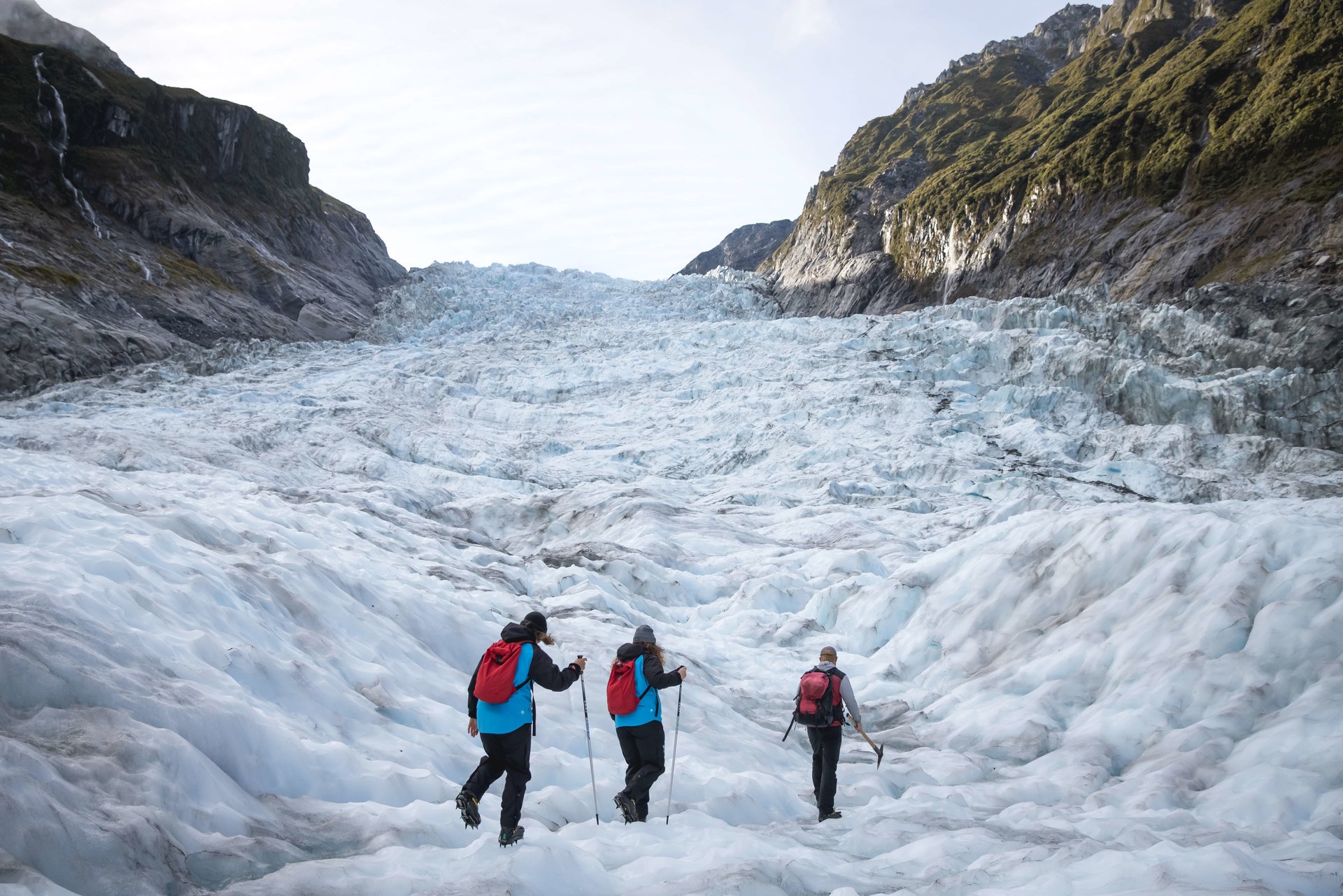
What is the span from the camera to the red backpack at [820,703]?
7.33m

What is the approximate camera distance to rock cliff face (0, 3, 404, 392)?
3412 cm

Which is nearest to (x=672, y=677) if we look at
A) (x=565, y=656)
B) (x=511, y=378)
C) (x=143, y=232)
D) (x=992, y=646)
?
(x=565, y=656)

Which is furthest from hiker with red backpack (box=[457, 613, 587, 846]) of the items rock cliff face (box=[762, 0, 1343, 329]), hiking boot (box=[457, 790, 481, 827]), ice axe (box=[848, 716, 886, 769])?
rock cliff face (box=[762, 0, 1343, 329])

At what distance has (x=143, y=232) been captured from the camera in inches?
1957

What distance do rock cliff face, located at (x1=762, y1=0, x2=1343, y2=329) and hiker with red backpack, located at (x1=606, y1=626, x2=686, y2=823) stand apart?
103ft

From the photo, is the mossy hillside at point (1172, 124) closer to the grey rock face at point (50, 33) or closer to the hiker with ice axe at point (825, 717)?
the hiker with ice axe at point (825, 717)

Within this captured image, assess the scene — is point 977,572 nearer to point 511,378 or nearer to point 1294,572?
point 1294,572

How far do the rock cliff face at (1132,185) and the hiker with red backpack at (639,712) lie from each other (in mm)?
31541

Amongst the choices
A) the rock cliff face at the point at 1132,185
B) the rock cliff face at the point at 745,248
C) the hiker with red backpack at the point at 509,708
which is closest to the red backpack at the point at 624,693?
the hiker with red backpack at the point at 509,708

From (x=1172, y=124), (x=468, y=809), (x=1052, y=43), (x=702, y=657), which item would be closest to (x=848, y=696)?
(x=468, y=809)

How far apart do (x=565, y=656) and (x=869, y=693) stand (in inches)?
175

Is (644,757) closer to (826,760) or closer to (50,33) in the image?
(826,760)

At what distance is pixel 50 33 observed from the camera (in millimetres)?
62875

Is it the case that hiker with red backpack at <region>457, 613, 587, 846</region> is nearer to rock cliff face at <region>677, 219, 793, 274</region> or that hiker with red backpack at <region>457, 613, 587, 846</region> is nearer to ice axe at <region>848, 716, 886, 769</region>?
ice axe at <region>848, 716, 886, 769</region>
